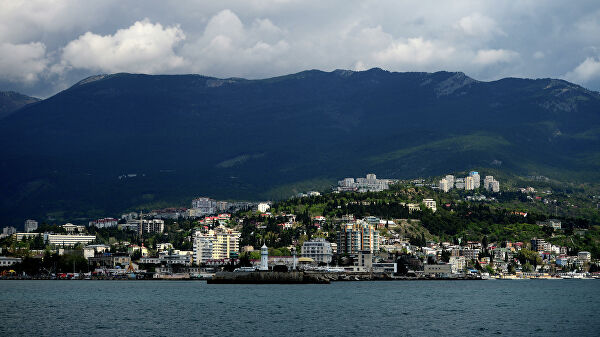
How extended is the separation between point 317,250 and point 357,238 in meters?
8.06

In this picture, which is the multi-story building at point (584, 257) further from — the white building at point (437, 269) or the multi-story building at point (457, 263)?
the white building at point (437, 269)

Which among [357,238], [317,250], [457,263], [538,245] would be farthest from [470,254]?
[317,250]

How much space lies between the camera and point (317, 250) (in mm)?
163625

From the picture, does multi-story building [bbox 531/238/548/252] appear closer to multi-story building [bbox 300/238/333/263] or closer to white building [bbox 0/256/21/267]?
multi-story building [bbox 300/238/333/263]

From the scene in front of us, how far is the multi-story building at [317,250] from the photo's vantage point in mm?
163000

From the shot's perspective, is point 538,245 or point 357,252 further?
point 538,245

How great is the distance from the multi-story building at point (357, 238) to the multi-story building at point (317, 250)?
13.2ft

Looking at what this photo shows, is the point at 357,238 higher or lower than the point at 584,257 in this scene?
higher

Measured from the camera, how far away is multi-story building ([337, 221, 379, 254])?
6491 inches

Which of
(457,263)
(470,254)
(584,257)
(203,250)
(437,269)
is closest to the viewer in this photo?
(437,269)

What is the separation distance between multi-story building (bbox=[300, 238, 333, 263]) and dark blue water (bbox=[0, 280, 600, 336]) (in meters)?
58.8

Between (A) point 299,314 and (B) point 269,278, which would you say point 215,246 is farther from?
(A) point 299,314

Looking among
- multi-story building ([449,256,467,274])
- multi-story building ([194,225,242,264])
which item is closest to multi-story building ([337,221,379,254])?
multi-story building ([449,256,467,274])

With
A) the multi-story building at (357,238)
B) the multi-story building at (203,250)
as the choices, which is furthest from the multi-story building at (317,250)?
the multi-story building at (203,250)
